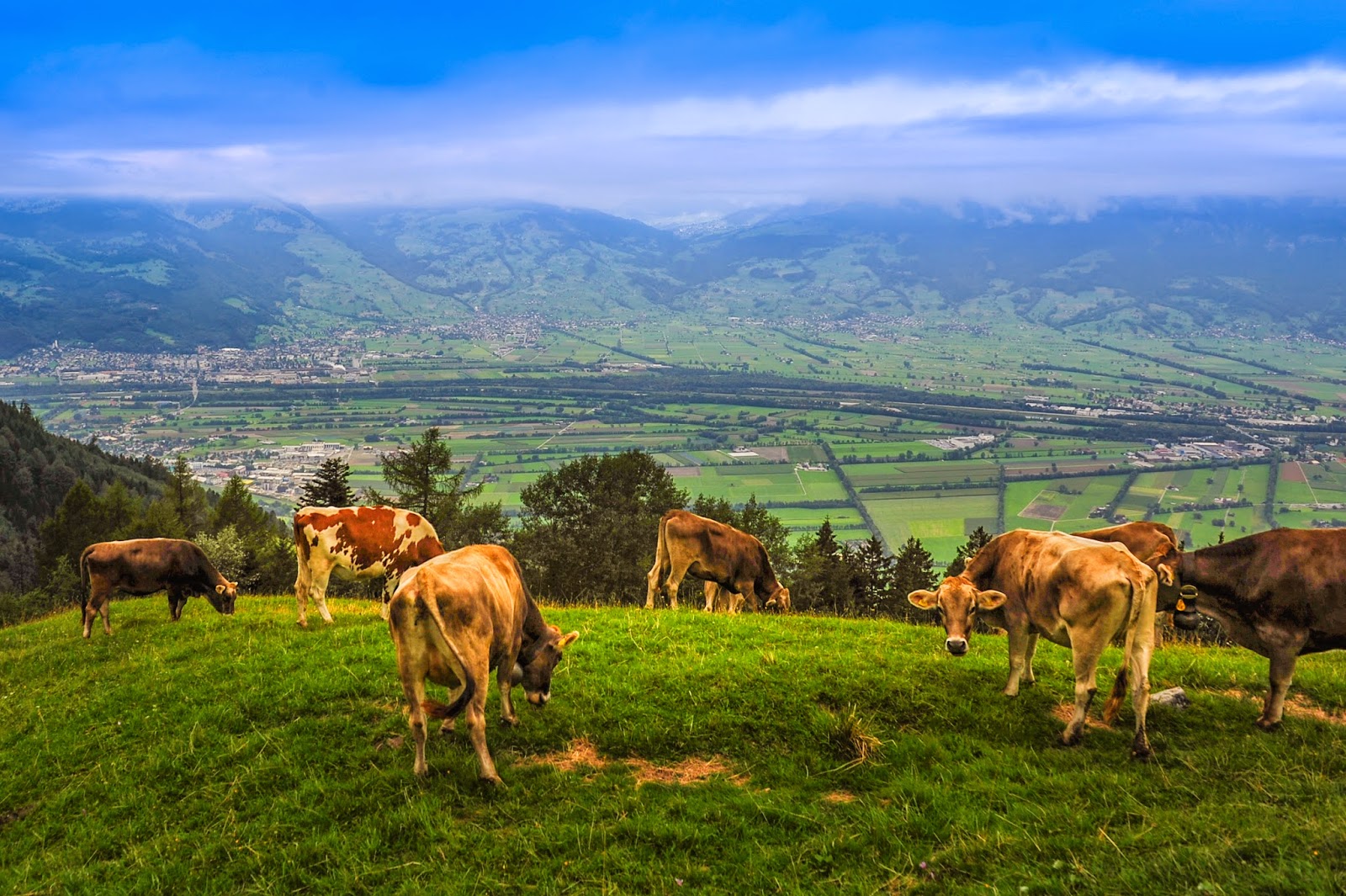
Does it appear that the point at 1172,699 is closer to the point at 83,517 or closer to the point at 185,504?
the point at 185,504

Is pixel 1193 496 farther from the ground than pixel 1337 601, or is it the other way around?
pixel 1337 601

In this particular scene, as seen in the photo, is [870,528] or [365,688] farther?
[870,528]

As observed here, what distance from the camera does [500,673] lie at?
29.6ft

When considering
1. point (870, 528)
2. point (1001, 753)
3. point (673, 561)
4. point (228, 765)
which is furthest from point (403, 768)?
point (870, 528)

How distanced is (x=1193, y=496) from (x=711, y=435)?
75.3 meters

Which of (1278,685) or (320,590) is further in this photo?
(320,590)

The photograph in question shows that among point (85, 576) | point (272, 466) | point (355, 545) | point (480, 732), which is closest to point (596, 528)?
point (355, 545)

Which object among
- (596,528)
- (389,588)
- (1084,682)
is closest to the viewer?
(1084,682)

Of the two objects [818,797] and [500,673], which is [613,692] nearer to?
[500,673]

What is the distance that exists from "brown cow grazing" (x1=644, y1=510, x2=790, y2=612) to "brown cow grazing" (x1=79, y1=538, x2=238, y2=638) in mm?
9377

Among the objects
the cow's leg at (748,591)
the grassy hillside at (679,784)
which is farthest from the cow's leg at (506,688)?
the cow's leg at (748,591)

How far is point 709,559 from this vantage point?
17547mm

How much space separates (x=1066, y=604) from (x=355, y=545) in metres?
12.5

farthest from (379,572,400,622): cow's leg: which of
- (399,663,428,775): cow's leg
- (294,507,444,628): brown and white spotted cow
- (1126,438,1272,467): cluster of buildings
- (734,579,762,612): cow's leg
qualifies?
(1126,438,1272,467): cluster of buildings
